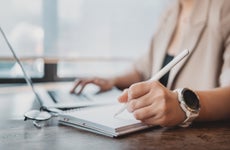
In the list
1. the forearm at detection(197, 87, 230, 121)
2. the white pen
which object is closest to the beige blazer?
the forearm at detection(197, 87, 230, 121)

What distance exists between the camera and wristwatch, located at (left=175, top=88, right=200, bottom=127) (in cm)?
72

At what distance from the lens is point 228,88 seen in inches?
33.4

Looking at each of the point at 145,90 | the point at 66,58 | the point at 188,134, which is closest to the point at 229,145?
the point at 188,134

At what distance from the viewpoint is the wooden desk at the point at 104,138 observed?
2.04ft

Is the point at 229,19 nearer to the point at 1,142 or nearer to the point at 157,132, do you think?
the point at 157,132

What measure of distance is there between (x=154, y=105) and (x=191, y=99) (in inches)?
3.9

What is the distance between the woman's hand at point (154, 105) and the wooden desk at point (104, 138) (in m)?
0.03

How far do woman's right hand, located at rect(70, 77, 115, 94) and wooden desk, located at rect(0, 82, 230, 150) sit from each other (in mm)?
353

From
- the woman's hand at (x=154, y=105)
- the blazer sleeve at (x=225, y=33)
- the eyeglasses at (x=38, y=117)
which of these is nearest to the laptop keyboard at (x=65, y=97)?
the eyeglasses at (x=38, y=117)

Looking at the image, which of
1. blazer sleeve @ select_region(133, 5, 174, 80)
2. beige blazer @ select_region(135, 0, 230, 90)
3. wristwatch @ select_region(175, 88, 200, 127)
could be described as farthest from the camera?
blazer sleeve @ select_region(133, 5, 174, 80)

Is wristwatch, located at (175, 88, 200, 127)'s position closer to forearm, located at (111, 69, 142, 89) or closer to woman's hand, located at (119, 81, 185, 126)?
woman's hand, located at (119, 81, 185, 126)

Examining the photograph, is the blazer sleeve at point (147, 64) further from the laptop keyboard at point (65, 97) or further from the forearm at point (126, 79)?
the laptop keyboard at point (65, 97)

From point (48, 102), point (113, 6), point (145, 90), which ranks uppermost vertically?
point (113, 6)

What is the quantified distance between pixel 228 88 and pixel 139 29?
0.82m
